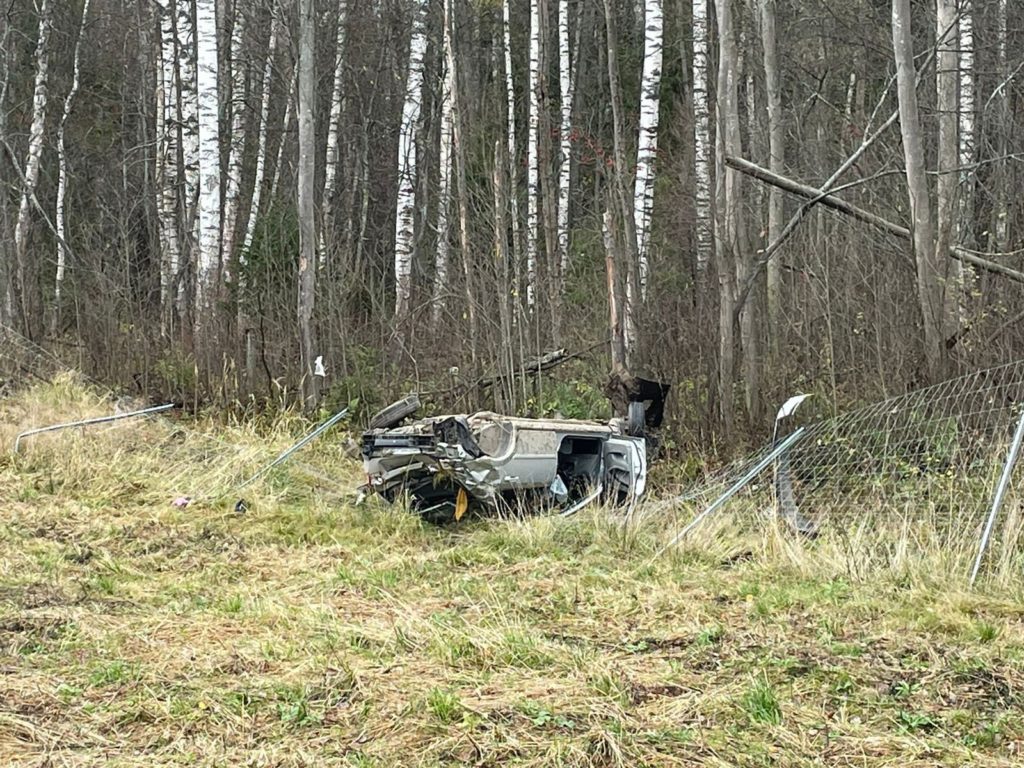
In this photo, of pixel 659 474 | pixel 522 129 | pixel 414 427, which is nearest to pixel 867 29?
pixel 522 129

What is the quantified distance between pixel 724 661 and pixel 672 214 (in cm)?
1431

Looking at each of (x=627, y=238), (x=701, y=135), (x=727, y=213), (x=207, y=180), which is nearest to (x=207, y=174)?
(x=207, y=180)

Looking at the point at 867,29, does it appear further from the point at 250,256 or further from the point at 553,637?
the point at 553,637

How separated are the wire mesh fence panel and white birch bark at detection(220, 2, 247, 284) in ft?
24.8

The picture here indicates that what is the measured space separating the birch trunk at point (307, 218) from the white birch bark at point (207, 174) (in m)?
1.33

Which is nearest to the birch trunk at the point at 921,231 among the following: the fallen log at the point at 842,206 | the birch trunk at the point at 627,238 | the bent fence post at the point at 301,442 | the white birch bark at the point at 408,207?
the fallen log at the point at 842,206

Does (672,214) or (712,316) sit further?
(672,214)

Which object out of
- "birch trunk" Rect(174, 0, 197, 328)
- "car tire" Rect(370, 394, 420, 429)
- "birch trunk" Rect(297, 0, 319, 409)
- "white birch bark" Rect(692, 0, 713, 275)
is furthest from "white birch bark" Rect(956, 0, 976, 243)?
"birch trunk" Rect(174, 0, 197, 328)

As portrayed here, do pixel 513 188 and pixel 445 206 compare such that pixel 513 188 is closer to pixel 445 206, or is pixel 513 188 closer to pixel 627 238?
pixel 627 238

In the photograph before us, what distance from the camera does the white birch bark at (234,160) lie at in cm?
1482

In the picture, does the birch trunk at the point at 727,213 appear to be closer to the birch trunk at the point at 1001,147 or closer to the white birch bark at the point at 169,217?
the birch trunk at the point at 1001,147

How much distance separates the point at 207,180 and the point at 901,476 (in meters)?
8.93

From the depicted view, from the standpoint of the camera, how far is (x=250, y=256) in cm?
1474

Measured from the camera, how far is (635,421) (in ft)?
29.2
